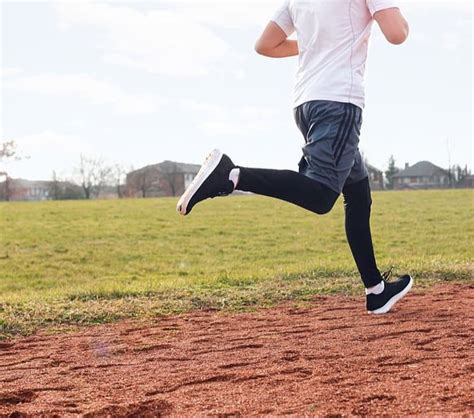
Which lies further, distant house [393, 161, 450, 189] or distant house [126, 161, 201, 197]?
distant house [393, 161, 450, 189]

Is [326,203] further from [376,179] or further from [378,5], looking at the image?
[376,179]

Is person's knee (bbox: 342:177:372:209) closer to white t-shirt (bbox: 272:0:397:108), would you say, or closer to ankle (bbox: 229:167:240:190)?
white t-shirt (bbox: 272:0:397:108)

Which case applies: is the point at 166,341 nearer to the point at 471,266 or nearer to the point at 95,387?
the point at 95,387

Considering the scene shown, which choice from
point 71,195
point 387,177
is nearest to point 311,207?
point 71,195

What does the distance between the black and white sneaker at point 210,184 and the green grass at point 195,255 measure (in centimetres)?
187

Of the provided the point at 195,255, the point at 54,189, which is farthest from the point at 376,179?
the point at 195,255

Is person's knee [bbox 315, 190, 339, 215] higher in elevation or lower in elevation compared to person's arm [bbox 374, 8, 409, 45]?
lower

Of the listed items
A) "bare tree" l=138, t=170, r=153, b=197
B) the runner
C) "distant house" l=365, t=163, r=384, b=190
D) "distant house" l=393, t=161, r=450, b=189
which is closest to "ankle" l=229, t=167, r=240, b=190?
the runner

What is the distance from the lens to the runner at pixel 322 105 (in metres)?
3.76

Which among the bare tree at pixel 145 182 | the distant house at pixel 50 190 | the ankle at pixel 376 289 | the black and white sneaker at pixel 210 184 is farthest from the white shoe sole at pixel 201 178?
the bare tree at pixel 145 182

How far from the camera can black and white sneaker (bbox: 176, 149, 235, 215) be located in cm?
370

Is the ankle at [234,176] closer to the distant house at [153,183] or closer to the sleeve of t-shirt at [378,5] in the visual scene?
the sleeve of t-shirt at [378,5]

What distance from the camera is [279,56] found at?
4613 mm

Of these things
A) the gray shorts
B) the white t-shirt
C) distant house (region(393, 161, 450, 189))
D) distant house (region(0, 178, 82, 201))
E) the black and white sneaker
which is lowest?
the black and white sneaker
